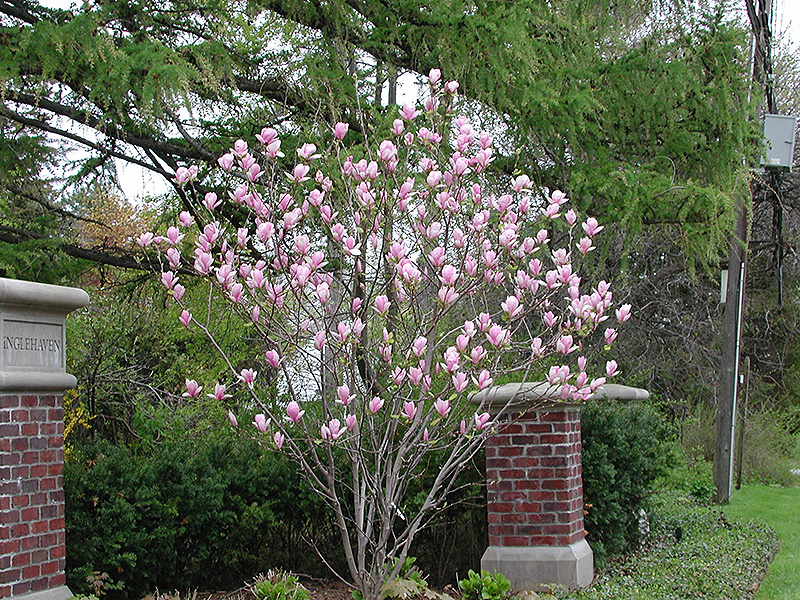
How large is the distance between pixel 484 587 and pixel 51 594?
258 centimetres

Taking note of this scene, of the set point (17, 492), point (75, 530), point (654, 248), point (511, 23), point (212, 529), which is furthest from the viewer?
point (654, 248)

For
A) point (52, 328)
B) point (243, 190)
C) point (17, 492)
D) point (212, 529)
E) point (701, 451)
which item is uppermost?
point (243, 190)

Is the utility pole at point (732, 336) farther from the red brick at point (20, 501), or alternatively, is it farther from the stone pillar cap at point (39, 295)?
the red brick at point (20, 501)

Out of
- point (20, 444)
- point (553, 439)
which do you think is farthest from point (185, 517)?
point (553, 439)

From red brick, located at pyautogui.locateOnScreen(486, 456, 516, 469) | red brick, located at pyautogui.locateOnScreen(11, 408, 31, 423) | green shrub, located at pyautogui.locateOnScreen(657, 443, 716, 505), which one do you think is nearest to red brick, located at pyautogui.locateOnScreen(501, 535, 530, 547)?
red brick, located at pyautogui.locateOnScreen(486, 456, 516, 469)

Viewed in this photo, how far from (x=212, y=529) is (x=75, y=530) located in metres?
0.99

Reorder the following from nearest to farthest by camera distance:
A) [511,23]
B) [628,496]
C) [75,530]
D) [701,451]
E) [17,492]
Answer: [17,492] → [75,530] → [511,23] → [628,496] → [701,451]

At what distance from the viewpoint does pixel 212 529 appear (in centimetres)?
632

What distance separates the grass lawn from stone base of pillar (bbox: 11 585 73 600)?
507cm

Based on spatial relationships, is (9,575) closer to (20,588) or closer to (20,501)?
(20,588)

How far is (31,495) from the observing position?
199 inches

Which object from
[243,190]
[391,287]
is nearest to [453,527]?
[391,287]

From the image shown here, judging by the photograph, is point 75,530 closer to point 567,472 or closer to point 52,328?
point 52,328

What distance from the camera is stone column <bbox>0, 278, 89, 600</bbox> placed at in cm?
490
